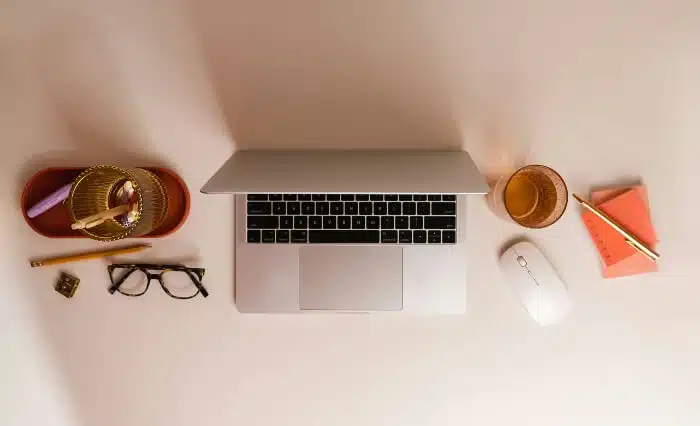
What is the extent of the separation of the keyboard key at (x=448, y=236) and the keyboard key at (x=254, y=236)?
0.33m

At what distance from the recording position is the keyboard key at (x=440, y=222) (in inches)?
35.0

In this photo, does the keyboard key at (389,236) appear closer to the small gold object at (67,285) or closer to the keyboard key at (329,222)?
the keyboard key at (329,222)

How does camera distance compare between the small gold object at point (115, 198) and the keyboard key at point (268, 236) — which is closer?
the small gold object at point (115, 198)

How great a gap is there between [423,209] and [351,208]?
12 cm

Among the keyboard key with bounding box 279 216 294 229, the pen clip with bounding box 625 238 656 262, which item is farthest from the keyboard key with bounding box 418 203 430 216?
the pen clip with bounding box 625 238 656 262

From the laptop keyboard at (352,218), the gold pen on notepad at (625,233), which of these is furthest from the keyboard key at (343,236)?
the gold pen on notepad at (625,233)

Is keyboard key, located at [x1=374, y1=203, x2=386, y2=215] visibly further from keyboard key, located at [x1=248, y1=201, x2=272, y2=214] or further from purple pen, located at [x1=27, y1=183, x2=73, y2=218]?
purple pen, located at [x1=27, y1=183, x2=73, y2=218]

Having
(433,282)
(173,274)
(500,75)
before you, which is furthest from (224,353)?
(500,75)

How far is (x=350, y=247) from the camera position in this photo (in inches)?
35.4

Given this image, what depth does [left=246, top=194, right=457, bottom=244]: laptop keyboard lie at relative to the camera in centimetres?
88

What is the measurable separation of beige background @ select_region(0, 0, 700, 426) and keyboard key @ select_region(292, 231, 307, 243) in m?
0.12

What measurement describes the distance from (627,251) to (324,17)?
67cm

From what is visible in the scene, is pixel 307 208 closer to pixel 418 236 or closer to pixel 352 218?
pixel 352 218

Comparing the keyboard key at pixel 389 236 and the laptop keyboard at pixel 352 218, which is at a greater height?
the laptop keyboard at pixel 352 218
